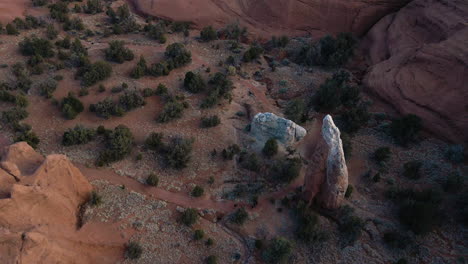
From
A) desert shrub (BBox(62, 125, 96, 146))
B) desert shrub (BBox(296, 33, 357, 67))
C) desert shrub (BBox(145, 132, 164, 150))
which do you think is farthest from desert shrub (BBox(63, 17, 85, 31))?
desert shrub (BBox(296, 33, 357, 67))

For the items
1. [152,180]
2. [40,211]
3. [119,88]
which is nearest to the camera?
[40,211]

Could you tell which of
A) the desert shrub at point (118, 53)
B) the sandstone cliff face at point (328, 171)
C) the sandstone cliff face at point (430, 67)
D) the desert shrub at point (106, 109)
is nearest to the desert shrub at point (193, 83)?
the desert shrub at point (106, 109)

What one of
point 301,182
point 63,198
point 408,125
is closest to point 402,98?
point 408,125

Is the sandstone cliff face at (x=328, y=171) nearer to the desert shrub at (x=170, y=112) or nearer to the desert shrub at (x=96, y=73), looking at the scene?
the desert shrub at (x=170, y=112)

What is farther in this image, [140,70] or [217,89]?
[140,70]

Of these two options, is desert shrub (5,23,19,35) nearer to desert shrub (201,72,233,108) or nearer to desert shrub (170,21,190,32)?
desert shrub (170,21,190,32)

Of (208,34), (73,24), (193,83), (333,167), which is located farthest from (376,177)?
(73,24)

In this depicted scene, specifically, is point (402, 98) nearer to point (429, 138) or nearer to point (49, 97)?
point (429, 138)

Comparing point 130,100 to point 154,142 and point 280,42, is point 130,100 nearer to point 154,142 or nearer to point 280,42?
point 154,142
